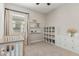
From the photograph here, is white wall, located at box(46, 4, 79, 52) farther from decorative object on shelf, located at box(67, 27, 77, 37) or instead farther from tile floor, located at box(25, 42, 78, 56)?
tile floor, located at box(25, 42, 78, 56)

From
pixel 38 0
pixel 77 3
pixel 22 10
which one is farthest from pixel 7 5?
pixel 77 3

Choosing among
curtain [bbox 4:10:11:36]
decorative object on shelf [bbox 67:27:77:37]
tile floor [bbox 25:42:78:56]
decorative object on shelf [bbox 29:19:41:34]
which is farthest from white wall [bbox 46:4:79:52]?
curtain [bbox 4:10:11:36]

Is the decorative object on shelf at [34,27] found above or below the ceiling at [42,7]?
below

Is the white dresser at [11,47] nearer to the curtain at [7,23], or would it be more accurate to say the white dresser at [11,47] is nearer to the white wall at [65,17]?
the curtain at [7,23]

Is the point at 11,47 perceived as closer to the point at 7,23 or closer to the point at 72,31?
the point at 7,23

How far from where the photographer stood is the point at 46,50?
93.8 inches

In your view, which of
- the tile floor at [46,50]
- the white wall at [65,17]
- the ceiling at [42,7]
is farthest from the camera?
the tile floor at [46,50]

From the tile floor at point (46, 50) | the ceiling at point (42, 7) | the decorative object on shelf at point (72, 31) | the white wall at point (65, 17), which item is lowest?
the tile floor at point (46, 50)

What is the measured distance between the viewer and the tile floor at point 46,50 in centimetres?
204

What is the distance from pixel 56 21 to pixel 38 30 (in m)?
Result: 0.47

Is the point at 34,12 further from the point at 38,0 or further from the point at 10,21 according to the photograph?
the point at 10,21

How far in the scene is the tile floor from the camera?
6.70 feet

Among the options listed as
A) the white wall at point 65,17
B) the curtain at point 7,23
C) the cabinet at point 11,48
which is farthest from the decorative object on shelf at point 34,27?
the cabinet at point 11,48

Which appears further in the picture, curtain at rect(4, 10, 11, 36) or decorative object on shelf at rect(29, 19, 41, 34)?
decorative object on shelf at rect(29, 19, 41, 34)
